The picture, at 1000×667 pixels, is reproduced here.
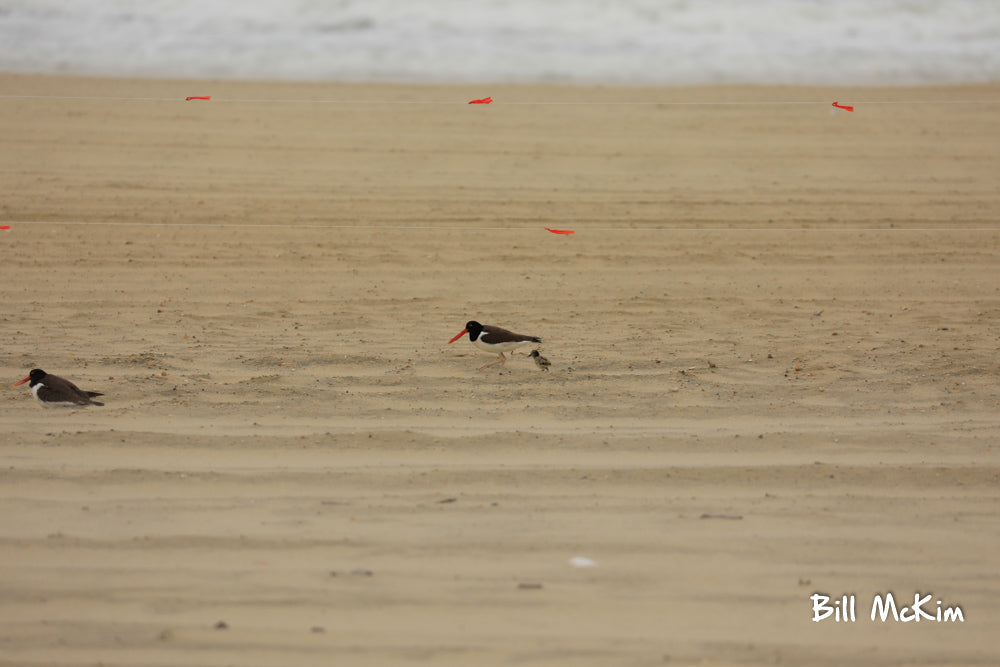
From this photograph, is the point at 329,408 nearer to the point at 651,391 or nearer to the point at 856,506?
the point at 651,391

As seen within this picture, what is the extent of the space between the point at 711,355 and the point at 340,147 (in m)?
6.63

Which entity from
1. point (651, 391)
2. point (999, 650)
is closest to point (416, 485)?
point (651, 391)

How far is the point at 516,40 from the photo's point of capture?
15992mm

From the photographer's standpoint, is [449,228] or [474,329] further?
[449,228]

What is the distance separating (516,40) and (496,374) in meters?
10.2

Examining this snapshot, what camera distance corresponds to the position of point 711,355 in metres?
7.36
